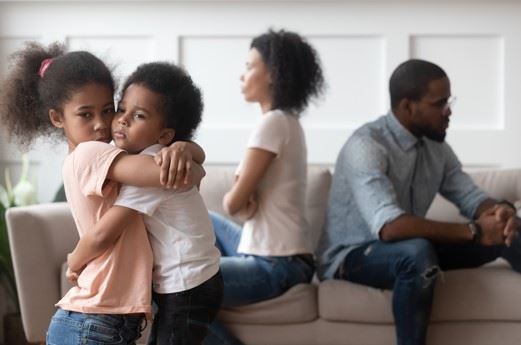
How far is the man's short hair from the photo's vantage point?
279cm

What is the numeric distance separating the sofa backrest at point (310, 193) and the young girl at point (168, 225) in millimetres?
1353

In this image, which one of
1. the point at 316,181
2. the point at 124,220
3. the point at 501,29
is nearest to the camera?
the point at 124,220

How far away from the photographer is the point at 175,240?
1675 mm

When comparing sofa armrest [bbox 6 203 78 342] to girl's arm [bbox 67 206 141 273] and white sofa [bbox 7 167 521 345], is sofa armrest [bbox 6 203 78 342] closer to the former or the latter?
white sofa [bbox 7 167 521 345]

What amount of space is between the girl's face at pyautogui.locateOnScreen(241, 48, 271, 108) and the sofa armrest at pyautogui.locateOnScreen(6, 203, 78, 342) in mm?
710

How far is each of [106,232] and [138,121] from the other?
0.70 ft

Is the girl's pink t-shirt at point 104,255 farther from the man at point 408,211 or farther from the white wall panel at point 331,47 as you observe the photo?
the white wall panel at point 331,47

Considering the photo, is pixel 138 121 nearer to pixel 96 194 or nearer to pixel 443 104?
pixel 96 194

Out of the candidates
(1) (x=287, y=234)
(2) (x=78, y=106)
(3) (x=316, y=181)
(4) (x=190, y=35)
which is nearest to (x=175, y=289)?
(2) (x=78, y=106)

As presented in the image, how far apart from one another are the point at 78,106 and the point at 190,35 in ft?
6.26

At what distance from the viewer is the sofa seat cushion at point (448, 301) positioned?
262 cm

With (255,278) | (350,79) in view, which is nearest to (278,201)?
(255,278)

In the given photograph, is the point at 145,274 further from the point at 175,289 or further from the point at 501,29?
the point at 501,29

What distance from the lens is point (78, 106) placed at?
1.72 metres
